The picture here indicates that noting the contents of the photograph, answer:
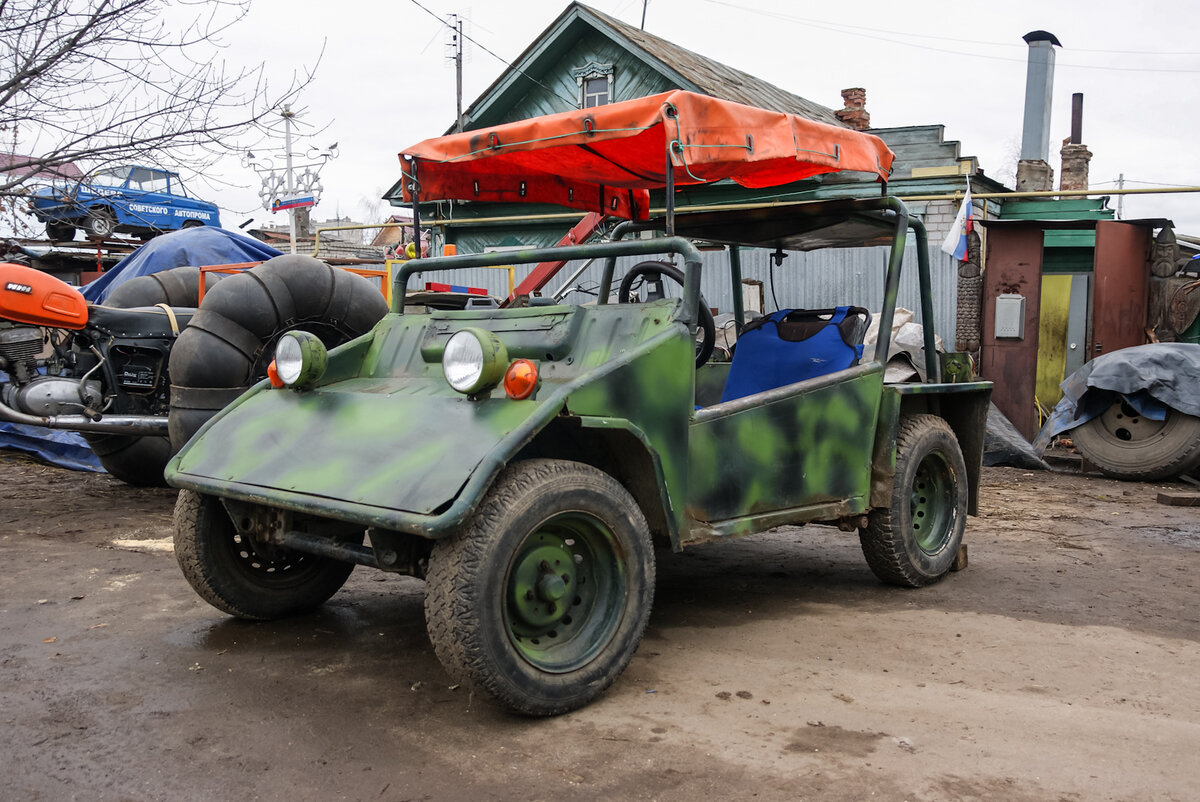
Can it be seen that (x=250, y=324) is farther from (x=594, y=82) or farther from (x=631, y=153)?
(x=594, y=82)

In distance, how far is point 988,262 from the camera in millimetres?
10312

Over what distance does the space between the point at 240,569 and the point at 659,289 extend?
2.15m

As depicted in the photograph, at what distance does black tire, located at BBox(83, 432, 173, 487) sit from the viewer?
7746 millimetres

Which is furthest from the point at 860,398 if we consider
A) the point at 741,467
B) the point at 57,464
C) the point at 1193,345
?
the point at 57,464

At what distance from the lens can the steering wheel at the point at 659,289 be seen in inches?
180

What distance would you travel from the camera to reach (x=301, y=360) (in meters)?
3.94

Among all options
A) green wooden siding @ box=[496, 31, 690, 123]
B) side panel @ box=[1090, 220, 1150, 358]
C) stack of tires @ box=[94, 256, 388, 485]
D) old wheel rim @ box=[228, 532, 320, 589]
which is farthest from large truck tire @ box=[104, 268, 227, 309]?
green wooden siding @ box=[496, 31, 690, 123]

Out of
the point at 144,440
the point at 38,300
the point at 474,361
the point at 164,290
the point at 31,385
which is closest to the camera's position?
the point at 474,361

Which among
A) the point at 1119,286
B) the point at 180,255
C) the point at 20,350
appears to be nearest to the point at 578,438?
the point at 20,350

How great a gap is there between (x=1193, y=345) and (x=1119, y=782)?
7.48 m

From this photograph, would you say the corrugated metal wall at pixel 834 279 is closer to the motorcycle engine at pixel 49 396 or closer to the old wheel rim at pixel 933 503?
the motorcycle engine at pixel 49 396

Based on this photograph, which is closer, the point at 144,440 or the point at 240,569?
→ the point at 240,569

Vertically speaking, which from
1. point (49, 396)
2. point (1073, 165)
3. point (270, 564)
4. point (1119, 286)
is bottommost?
point (270, 564)

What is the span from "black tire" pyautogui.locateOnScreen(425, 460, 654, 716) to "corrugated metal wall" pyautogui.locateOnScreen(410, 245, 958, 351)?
7.63 metres
